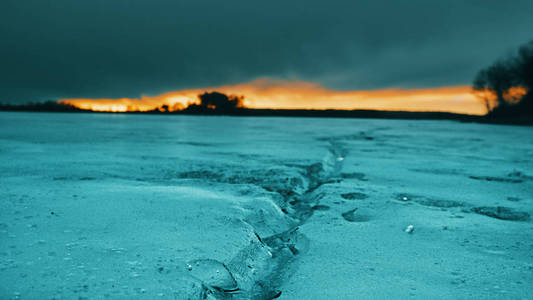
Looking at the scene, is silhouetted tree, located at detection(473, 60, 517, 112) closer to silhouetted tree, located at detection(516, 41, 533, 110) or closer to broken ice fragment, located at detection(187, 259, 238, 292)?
silhouetted tree, located at detection(516, 41, 533, 110)

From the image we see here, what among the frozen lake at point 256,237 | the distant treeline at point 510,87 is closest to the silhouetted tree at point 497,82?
the distant treeline at point 510,87

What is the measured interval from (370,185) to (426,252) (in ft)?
4.59

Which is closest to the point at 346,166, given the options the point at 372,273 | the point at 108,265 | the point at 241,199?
the point at 241,199

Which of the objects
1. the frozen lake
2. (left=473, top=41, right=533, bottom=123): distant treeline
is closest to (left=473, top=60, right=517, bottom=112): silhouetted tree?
(left=473, top=41, right=533, bottom=123): distant treeline

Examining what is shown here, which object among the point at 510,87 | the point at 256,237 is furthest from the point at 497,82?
the point at 256,237

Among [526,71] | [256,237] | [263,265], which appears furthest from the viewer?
[526,71]

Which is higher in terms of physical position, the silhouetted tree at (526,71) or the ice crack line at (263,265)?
the silhouetted tree at (526,71)

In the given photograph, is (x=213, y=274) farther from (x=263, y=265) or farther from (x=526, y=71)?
(x=526, y=71)

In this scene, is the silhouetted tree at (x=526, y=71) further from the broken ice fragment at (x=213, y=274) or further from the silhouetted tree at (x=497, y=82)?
the broken ice fragment at (x=213, y=274)

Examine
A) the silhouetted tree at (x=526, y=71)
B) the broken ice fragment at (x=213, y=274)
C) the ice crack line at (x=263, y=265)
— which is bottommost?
the ice crack line at (x=263, y=265)

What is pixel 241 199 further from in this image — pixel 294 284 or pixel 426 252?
pixel 426 252

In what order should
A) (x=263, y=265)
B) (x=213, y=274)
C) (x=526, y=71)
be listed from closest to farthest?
(x=213, y=274) → (x=263, y=265) → (x=526, y=71)

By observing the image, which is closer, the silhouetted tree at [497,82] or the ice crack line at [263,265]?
the ice crack line at [263,265]

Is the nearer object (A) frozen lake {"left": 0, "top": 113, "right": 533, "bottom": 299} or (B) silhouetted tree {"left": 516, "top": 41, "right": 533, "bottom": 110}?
(A) frozen lake {"left": 0, "top": 113, "right": 533, "bottom": 299}
